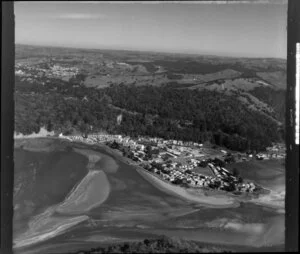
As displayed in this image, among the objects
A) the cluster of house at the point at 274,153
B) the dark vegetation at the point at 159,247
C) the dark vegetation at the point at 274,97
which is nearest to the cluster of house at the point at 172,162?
the cluster of house at the point at 274,153

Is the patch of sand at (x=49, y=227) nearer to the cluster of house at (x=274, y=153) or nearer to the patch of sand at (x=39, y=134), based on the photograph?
the patch of sand at (x=39, y=134)

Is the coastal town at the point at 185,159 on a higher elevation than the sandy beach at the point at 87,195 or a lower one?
higher

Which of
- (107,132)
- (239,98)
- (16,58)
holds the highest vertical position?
(16,58)

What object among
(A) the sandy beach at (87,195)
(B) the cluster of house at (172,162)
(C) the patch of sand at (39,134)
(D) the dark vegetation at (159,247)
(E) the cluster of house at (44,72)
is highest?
(E) the cluster of house at (44,72)

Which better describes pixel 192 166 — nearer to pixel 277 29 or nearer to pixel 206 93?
pixel 206 93

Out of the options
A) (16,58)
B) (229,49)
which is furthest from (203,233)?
(16,58)

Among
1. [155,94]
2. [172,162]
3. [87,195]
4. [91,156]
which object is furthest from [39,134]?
[172,162]
